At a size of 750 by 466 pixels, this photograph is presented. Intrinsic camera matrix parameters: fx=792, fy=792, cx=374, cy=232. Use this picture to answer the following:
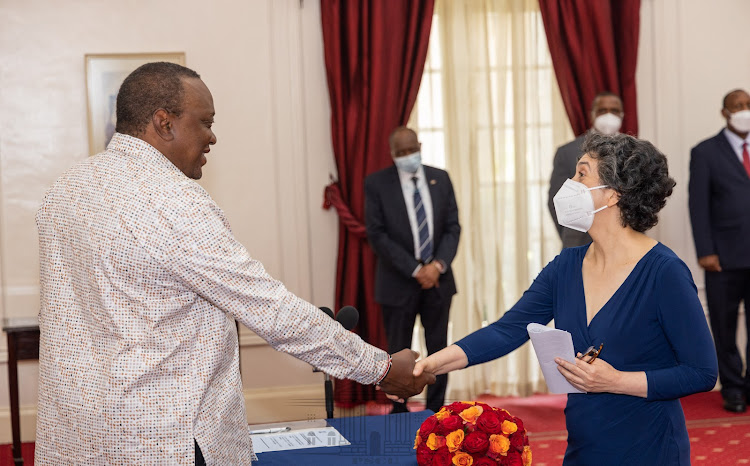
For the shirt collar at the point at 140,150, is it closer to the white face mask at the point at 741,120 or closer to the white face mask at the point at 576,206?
the white face mask at the point at 576,206

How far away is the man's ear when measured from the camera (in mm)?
2094

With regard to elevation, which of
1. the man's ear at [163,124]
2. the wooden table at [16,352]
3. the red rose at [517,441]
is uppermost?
the man's ear at [163,124]

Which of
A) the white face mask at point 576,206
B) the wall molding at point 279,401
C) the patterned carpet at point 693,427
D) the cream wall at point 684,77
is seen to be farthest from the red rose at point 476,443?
the cream wall at point 684,77

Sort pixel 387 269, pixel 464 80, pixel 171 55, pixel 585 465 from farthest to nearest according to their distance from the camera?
pixel 464 80
pixel 171 55
pixel 387 269
pixel 585 465

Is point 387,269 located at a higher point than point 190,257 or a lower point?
lower

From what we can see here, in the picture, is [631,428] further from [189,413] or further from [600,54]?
[600,54]

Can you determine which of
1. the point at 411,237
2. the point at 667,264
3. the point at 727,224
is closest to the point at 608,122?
the point at 727,224

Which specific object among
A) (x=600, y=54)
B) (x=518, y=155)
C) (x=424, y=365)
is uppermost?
(x=600, y=54)

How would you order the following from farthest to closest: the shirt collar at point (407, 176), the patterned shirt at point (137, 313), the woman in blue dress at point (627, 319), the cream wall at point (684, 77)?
the cream wall at point (684, 77) < the shirt collar at point (407, 176) < the woman in blue dress at point (627, 319) < the patterned shirt at point (137, 313)

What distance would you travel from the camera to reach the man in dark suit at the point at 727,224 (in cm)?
520

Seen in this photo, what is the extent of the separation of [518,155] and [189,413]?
432 centimetres

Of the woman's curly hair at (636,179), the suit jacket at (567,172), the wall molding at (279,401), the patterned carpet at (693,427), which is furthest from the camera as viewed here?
the wall molding at (279,401)

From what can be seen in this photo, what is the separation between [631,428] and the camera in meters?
2.21

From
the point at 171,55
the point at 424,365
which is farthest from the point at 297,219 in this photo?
the point at 424,365
